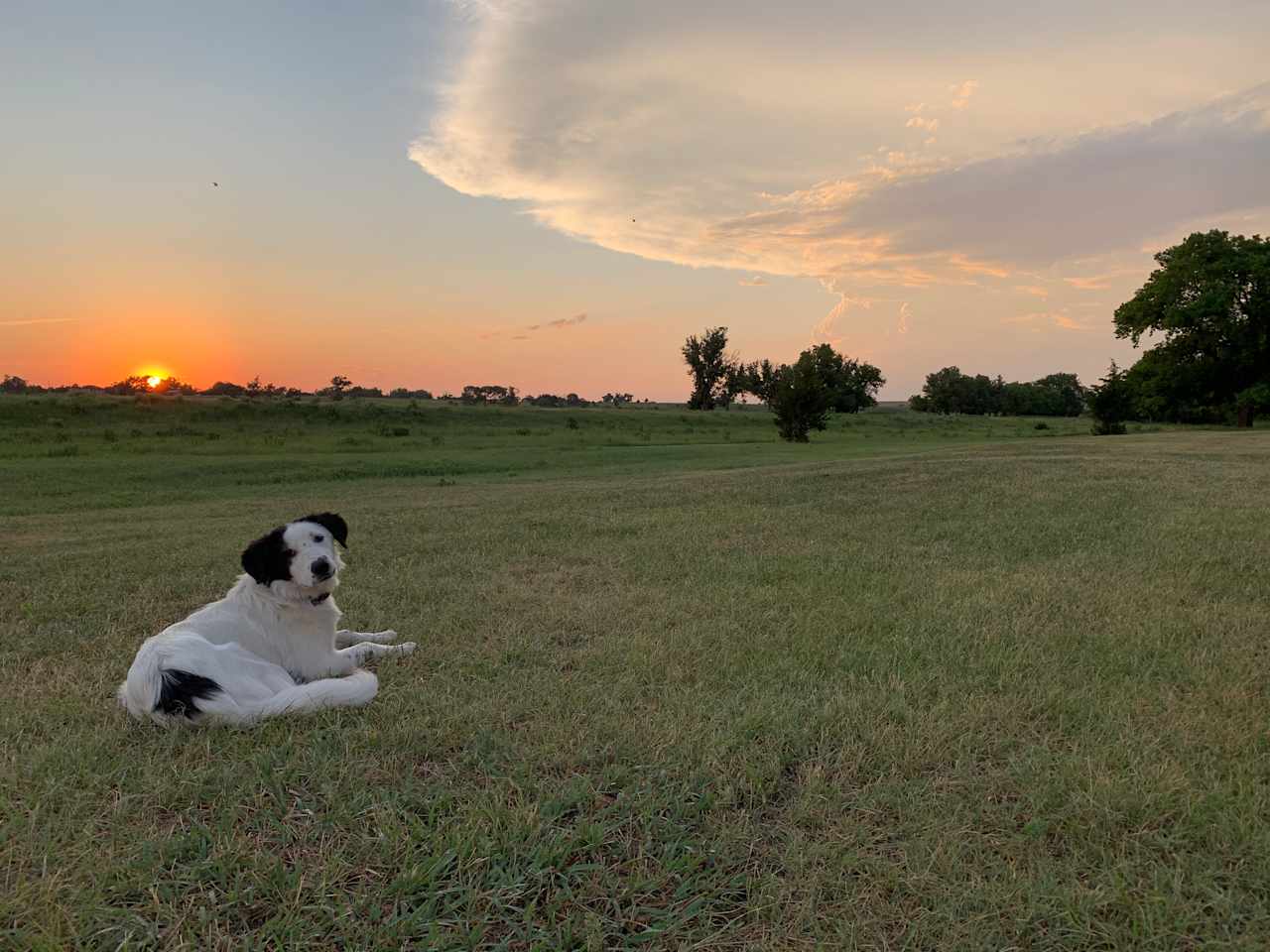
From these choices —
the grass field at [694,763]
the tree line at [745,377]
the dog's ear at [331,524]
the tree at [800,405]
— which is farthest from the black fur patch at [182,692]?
the tree line at [745,377]

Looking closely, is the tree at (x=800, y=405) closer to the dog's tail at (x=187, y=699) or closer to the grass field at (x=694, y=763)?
the grass field at (x=694, y=763)

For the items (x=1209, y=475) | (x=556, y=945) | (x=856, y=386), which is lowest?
(x=556, y=945)

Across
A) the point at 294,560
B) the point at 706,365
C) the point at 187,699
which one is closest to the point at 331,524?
the point at 294,560

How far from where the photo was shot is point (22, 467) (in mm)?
23125

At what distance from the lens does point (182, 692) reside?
3.81 m

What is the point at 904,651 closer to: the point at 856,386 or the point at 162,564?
the point at 162,564

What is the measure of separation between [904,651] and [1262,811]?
80.9 inches

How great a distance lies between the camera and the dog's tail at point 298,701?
3.81 metres

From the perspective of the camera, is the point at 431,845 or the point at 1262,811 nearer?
the point at 431,845

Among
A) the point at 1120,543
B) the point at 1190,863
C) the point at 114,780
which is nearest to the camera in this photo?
the point at 1190,863

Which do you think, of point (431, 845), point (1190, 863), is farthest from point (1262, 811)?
point (431, 845)

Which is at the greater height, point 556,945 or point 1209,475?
point 1209,475

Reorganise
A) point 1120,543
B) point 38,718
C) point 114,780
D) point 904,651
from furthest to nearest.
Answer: point 1120,543 → point 904,651 → point 38,718 → point 114,780

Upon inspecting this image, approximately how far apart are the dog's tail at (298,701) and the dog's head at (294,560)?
0.67 meters
